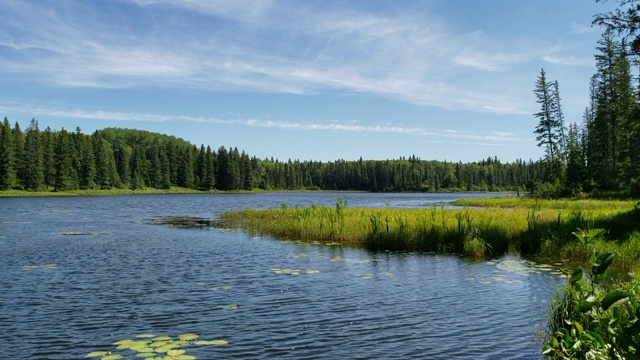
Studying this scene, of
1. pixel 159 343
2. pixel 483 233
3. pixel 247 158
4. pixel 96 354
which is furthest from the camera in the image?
pixel 247 158

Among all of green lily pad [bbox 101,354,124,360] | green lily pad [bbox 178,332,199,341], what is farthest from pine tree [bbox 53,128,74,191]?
green lily pad [bbox 101,354,124,360]

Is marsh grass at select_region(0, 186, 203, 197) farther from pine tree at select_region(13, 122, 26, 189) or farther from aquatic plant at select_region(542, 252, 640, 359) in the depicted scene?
aquatic plant at select_region(542, 252, 640, 359)

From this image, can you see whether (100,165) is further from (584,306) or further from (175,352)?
(584,306)

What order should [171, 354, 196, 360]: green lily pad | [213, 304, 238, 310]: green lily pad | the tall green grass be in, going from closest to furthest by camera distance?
1. [171, 354, 196, 360]: green lily pad
2. [213, 304, 238, 310]: green lily pad
3. the tall green grass

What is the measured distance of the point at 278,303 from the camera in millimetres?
15180

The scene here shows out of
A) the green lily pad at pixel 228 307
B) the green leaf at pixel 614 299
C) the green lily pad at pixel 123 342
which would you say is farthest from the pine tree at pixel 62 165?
the green leaf at pixel 614 299

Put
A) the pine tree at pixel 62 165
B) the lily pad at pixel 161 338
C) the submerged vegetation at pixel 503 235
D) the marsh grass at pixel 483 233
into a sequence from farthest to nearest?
the pine tree at pixel 62 165, the marsh grass at pixel 483 233, the submerged vegetation at pixel 503 235, the lily pad at pixel 161 338

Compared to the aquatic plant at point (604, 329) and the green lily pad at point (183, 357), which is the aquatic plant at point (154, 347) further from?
the aquatic plant at point (604, 329)

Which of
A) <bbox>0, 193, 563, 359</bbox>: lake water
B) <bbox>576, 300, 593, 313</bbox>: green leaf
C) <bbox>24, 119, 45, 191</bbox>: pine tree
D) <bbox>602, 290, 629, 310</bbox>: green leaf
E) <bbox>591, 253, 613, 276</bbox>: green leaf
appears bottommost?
<bbox>0, 193, 563, 359</bbox>: lake water

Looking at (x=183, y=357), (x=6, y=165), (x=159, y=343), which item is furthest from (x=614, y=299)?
(x=6, y=165)

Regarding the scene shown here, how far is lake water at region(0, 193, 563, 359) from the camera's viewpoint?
1120 cm

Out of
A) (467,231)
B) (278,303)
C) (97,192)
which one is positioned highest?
(97,192)

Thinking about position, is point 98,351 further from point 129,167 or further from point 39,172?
point 129,167

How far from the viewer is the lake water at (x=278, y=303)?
11203mm
